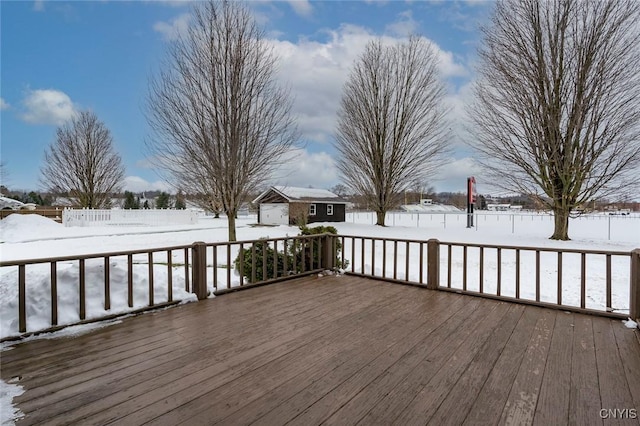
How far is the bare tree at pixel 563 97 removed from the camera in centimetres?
984

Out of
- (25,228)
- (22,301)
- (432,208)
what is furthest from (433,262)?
(432,208)

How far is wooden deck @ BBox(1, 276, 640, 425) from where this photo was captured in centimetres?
174

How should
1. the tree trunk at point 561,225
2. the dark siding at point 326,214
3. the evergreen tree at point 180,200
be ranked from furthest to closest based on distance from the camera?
1. the dark siding at point 326,214
2. the evergreen tree at point 180,200
3. the tree trunk at point 561,225

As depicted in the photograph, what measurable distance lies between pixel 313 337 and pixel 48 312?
8.14ft

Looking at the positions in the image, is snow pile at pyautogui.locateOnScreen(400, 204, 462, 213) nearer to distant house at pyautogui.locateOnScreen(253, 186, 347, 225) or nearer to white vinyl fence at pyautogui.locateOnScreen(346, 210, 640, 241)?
white vinyl fence at pyautogui.locateOnScreen(346, 210, 640, 241)

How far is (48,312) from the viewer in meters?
2.97

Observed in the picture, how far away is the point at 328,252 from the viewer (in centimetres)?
562

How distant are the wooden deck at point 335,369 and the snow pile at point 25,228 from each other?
13.2 metres

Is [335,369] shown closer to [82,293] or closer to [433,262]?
[82,293]

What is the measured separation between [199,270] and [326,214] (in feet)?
65.3

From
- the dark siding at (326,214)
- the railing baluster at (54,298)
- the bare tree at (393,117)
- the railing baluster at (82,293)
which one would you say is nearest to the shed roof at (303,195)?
the dark siding at (326,214)

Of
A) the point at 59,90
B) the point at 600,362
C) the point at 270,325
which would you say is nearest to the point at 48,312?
the point at 270,325

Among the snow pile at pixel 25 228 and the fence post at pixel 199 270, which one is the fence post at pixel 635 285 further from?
the snow pile at pixel 25 228

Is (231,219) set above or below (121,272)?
above
